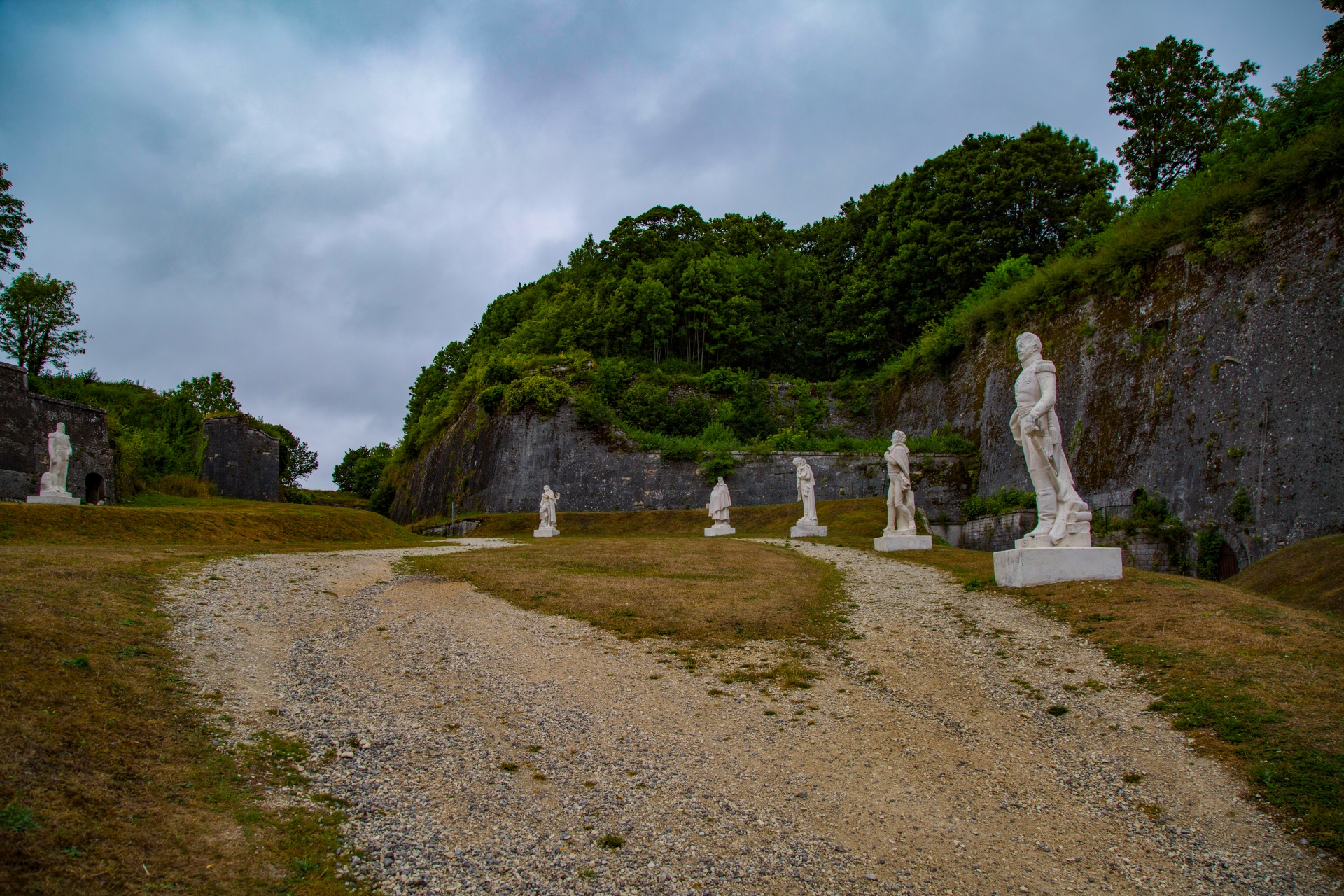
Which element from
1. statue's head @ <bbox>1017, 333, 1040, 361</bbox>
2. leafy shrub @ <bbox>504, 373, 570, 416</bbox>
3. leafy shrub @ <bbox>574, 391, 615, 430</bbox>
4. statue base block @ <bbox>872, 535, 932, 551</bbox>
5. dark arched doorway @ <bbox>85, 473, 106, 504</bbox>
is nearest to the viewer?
statue's head @ <bbox>1017, 333, 1040, 361</bbox>

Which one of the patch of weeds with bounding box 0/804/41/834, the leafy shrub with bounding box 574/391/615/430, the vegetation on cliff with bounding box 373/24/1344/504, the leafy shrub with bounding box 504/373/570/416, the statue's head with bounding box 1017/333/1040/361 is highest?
the vegetation on cliff with bounding box 373/24/1344/504

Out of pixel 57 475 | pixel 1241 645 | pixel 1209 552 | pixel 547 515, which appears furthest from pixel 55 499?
pixel 1209 552

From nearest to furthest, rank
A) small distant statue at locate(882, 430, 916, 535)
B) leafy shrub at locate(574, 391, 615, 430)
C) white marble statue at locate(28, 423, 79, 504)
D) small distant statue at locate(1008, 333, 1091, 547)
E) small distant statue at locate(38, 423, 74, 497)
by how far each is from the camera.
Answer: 1. small distant statue at locate(1008, 333, 1091, 547)
2. small distant statue at locate(882, 430, 916, 535)
3. white marble statue at locate(28, 423, 79, 504)
4. small distant statue at locate(38, 423, 74, 497)
5. leafy shrub at locate(574, 391, 615, 430)

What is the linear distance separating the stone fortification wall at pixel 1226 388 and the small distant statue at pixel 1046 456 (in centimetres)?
1056

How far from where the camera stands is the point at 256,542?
19.9 meters

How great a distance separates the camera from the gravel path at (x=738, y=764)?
14.3 ft

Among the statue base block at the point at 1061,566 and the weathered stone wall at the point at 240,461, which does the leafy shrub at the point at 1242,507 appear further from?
the weathered stone wall at the point at 240,461

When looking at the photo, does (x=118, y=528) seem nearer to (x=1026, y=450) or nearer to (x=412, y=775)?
(x=412, y=775)

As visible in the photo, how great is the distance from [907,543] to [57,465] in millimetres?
24127

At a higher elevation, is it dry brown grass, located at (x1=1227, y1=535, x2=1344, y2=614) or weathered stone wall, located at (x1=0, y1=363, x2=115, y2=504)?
weathered stone wall, located at (x1=0, y1=363, x2=115, y2=504)

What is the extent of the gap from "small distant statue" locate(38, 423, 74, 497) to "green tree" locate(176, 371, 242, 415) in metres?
24.8

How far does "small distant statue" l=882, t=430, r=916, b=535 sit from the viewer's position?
61.5 ft

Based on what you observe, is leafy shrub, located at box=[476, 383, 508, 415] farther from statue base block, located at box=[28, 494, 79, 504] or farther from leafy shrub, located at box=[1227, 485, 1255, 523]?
leafy shrub, located at box=[1227, 485, 1255, 523]

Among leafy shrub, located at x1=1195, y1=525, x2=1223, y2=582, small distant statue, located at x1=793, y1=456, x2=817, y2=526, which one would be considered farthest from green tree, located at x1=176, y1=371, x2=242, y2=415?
leafy shrub, located at x1=1195, y1=525, x2=1223, y2=582
